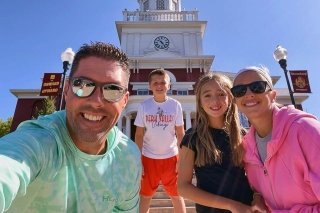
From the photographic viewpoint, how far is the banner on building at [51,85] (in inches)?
460

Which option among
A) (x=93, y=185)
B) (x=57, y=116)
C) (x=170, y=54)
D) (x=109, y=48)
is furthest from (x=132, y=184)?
(x=170, y=54)

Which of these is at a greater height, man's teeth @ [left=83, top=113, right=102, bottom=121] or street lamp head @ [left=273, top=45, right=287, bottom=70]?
street lamp head @ [left=273, top=45, right=287, bottom=70]

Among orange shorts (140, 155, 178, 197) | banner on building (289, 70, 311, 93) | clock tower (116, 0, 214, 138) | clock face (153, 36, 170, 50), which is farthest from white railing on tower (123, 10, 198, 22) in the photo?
orange shorts (140, 155, 178, 197)

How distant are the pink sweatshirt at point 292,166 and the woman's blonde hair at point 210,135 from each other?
17.1 inches

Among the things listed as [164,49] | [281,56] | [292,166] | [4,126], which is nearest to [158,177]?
[292,166]

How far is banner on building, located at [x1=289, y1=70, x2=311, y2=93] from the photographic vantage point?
12555mm

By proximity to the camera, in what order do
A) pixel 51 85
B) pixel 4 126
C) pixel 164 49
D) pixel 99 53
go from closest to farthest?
pixel 99 53, pixel 51 85, pixel 164 49, pixel 4 126

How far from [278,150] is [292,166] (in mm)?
175

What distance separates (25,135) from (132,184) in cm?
91

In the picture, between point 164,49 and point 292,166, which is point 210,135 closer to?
point 292,166

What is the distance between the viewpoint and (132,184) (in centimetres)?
207

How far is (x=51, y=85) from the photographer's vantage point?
1177cm

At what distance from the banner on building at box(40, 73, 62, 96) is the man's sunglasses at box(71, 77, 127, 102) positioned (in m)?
10.5

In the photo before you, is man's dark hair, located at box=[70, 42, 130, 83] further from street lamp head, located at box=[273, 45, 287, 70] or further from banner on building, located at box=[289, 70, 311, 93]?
banner on building, located at box=[289, 70, 311, 93]
